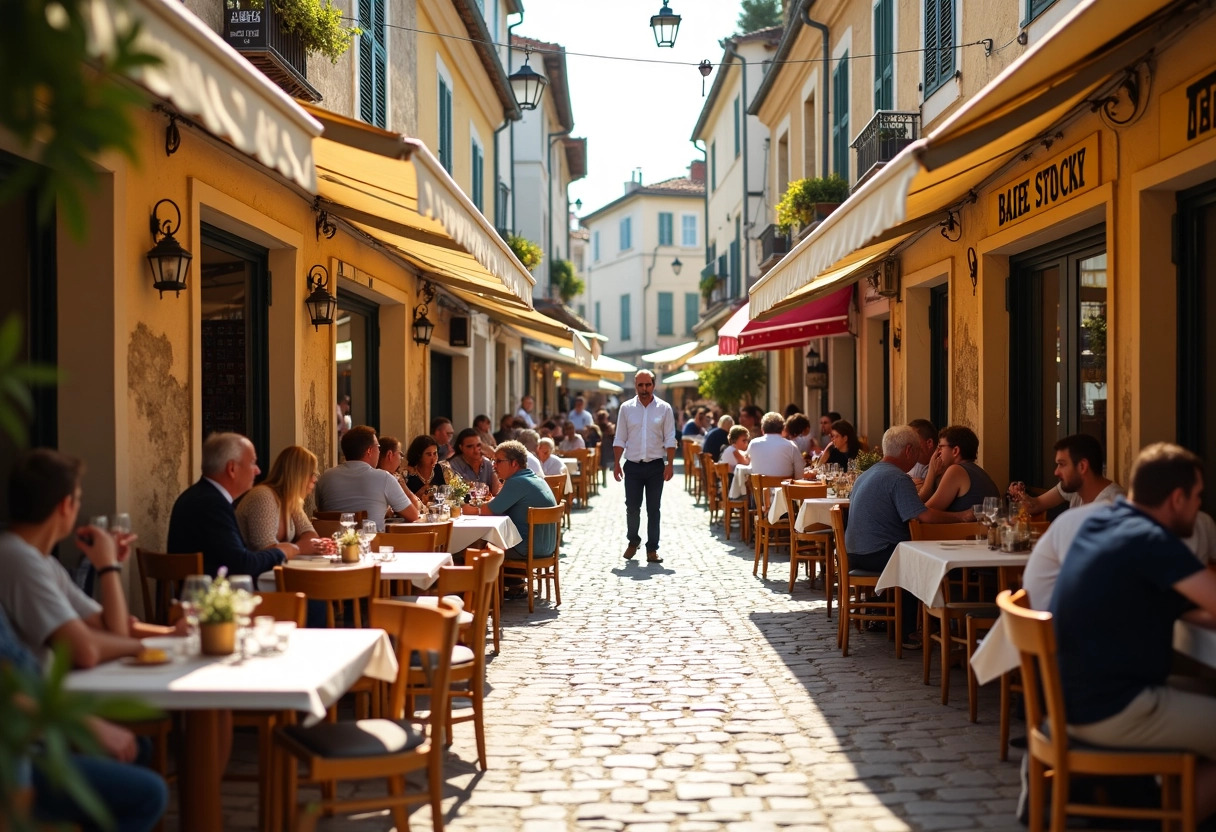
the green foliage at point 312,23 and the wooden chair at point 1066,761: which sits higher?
the green foliage at point 312,23

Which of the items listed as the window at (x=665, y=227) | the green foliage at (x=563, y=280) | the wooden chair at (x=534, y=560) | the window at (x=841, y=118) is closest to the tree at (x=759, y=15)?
the window at (x=665, y=227)

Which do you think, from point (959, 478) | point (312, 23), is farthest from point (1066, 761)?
point (312, 23)

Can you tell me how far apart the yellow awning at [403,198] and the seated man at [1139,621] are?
9.82ft

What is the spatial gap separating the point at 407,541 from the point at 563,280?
24.1m

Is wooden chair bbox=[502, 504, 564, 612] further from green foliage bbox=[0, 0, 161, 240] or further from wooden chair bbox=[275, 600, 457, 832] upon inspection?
green foliage bbox=[0, 0, 161, 240]

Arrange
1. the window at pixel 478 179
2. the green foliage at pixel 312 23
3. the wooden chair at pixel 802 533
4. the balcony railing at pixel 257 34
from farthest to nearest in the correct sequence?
the window at pixel 478 179
the wooden chair at pixel 802 533
the green foliage at pixel 312 23
the balcony railing at pixel 257 34

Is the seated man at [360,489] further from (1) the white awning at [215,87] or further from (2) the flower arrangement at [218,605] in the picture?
(2) the flower arrangement at [218,605]

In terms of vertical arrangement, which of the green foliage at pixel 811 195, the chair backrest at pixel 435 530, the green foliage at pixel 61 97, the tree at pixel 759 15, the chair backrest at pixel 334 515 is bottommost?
the chair backrest at pixel 435 530

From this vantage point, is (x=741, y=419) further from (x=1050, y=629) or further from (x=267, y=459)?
(x=1050, y=629)

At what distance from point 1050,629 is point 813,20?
1429 cm

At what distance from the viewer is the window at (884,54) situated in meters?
12.9

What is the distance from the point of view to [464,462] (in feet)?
35.0

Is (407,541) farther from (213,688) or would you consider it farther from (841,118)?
(841,118)

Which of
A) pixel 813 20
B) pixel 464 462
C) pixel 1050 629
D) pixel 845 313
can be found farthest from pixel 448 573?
pixel 813 20
